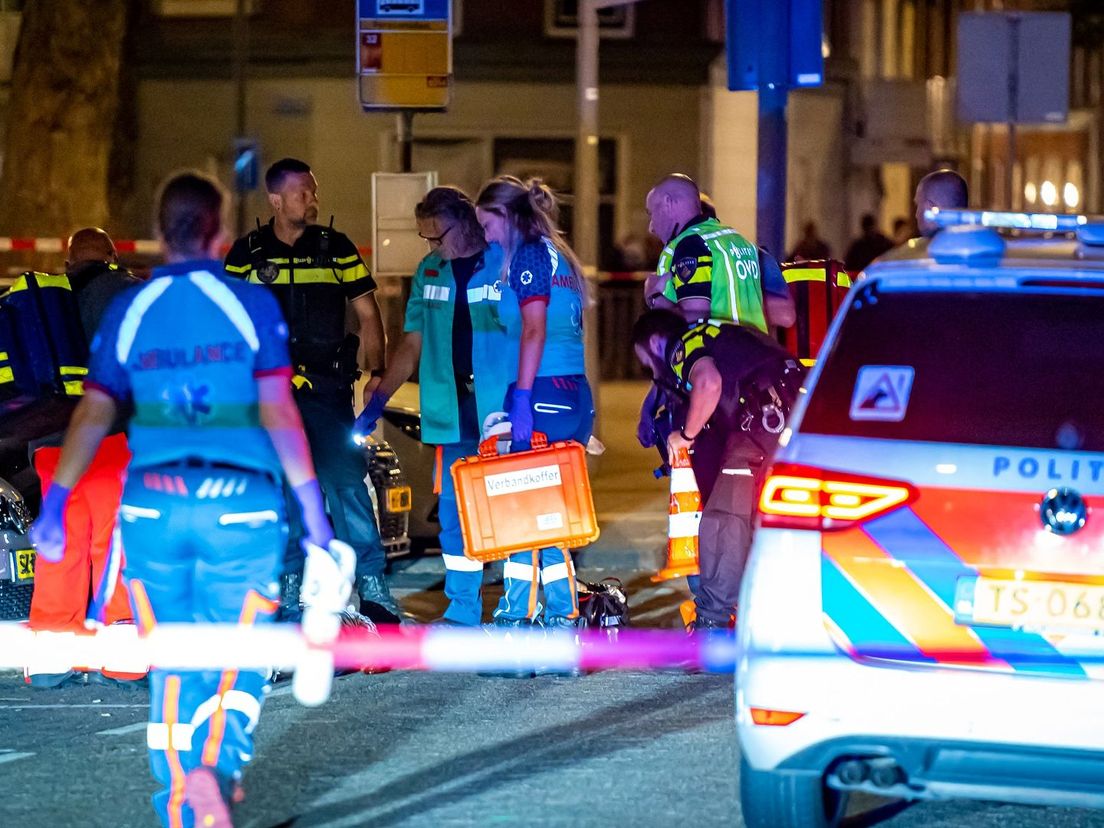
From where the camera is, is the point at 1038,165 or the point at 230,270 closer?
the point at 230,270

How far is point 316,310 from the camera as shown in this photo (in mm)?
8281

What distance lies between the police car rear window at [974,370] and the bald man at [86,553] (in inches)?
141

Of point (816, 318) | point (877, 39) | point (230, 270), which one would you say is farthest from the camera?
point (877, 39)

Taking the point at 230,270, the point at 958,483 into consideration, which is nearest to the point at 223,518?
the point at 958,483

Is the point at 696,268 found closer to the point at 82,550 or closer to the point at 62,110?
the point at 82,550

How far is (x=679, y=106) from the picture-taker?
84.8ft

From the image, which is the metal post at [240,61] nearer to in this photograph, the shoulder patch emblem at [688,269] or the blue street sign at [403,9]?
the blue street sign at [403,9]

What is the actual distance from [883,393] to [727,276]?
333 cm

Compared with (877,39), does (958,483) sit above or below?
below

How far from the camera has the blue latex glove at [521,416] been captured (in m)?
8.23

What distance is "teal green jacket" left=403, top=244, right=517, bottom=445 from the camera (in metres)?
8.62

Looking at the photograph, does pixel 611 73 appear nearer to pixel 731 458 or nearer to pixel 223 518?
pixel 731 458

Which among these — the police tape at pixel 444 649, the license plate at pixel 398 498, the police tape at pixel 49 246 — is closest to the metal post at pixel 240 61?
the police tape at pixel 49 246

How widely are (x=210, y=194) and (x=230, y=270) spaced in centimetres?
276
